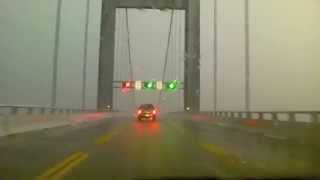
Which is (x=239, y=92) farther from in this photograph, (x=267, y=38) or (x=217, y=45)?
(x=217, y=45)

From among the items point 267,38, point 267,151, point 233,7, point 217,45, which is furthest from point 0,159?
point 217,45

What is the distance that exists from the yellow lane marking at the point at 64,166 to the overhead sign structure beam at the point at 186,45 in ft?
172

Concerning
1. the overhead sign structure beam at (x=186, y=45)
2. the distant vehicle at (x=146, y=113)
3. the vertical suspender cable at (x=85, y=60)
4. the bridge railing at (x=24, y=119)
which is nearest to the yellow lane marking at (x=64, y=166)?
the bridge railing at (x=24, y=119)

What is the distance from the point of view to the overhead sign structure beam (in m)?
69.9

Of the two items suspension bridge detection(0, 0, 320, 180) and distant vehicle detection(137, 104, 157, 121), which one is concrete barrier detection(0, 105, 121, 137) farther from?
distant vehicle detection(137, 104, 157, 121)

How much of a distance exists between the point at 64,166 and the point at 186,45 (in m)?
68.1

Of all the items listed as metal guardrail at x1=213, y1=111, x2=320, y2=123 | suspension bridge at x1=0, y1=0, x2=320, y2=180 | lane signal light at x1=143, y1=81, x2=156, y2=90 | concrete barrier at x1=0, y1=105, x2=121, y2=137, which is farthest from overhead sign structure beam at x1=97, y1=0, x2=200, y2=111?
metal guardrail at x1=213, y1=111, x2=320, y2=123

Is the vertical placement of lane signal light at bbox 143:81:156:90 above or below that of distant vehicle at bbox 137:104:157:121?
above

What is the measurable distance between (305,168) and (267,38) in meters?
18.9

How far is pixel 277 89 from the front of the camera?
85.0 ft

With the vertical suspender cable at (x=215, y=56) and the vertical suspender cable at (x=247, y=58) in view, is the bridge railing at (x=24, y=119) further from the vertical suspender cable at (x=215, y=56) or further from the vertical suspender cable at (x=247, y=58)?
the vertical suspender cable at (x=215, y=56)

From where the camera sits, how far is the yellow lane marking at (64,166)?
29.3ft

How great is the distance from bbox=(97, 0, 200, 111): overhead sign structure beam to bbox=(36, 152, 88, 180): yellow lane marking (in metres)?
52.5

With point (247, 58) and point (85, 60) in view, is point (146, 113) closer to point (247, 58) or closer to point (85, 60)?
point (85, 60)
